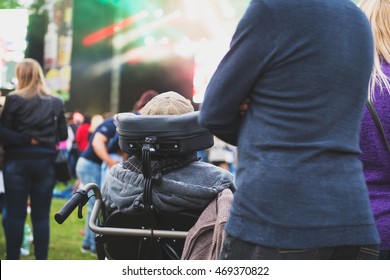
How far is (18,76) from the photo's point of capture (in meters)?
5.21

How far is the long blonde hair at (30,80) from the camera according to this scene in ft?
16.9

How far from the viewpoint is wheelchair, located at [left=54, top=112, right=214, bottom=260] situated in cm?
268

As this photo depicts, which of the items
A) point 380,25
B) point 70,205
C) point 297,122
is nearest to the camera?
point 297,122

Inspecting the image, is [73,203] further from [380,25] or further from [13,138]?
[13,138]

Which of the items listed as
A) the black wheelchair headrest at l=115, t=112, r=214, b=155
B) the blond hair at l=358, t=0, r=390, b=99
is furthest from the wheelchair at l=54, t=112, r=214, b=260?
the blond hair at l=358, t=0, r=390, b=99

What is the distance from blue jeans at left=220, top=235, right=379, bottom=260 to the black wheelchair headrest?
3.42ft

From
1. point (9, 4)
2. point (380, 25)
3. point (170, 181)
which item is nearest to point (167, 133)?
point (170, 181)

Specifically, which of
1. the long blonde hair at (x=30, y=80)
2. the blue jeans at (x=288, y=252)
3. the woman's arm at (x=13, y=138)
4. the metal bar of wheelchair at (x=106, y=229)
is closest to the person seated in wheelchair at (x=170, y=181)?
the metal bar of wheelchair at (x=106, y=229)

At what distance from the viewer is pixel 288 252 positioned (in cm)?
162

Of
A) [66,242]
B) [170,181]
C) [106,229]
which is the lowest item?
[66,242]

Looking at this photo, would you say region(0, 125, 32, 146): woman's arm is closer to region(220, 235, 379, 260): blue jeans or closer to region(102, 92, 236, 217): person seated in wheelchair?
region(102, 92, 236, 217): person seated in wheelchair

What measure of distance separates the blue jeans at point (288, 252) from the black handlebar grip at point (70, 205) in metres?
1.07

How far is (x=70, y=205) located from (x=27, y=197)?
270cm

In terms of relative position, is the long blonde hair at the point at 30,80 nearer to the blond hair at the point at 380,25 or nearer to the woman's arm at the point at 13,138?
the woman's arm at the point at 13,138
